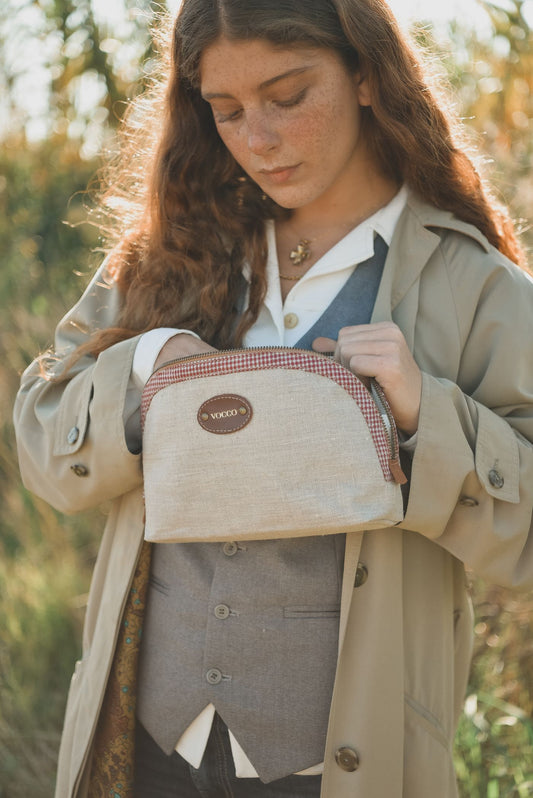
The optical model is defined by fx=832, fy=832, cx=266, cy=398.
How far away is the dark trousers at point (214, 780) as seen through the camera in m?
1.92

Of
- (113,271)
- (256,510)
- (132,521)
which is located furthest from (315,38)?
(132,521)

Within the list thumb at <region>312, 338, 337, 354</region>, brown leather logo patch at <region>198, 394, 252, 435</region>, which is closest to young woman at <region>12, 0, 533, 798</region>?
thumb at <region>312, 338, 337, 354</region>

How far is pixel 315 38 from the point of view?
188 cm

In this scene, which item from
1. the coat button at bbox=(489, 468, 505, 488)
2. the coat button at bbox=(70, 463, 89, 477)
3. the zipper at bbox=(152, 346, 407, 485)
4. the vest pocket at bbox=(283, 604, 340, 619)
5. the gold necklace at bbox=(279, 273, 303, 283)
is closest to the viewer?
the zipper at bbox=(152, 346, 407, 485)

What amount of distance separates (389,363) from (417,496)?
0.29 metres

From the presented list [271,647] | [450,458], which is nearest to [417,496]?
[450,458]

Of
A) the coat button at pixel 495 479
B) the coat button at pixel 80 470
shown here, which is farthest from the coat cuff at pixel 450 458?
the coat button at pixel 80 470

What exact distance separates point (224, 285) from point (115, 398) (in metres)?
0.44

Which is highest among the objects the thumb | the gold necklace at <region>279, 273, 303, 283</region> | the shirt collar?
the shirt collar

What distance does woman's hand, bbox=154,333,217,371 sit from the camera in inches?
75.6

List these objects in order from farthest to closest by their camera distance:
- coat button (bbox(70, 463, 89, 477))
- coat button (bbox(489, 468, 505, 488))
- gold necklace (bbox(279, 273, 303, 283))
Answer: gold necklace (bbox(279, 273, 303, 283)) → coat button (bbox(70, 463, 89, 477)) → coat button (bbox(489, 468, 505, 488))

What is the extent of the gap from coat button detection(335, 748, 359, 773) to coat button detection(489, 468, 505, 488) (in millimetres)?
662

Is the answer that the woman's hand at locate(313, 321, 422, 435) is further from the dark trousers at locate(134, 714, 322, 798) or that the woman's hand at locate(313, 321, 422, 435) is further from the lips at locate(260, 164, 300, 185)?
the dark trousers at locate(134, 714, 322, 798)

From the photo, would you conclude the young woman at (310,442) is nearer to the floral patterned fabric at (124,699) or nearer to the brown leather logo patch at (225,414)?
the floral patterned fabric at (124,699)
